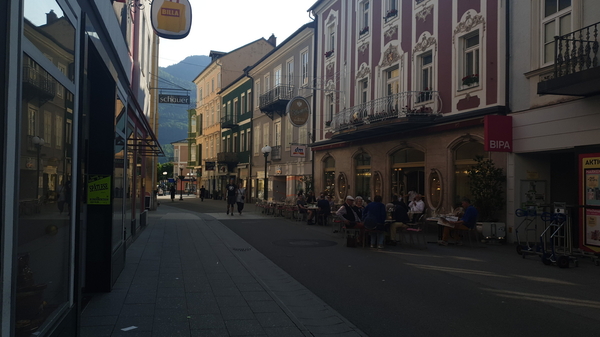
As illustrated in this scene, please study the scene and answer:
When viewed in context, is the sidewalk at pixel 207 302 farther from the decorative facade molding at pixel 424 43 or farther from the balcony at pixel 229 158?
the balcony at pixel 229 158

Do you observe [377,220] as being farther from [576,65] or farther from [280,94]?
[280,94]

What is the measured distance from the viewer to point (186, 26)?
39.8 feet

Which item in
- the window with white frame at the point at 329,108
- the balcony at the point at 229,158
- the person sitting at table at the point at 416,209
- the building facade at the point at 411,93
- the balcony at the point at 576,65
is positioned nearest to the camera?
the balcony at the point at 576,65

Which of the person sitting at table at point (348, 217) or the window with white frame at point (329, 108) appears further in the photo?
the window with white frame at point (329, 108)

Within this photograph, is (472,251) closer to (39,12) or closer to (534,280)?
(534,280)

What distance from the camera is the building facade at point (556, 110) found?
11234 mm

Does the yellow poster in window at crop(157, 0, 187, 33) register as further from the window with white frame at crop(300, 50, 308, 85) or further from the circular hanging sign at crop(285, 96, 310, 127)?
the window with white frame at crop(300, 50, 308, 85)

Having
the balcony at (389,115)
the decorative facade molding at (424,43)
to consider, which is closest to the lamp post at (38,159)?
the balcony at (389,115)

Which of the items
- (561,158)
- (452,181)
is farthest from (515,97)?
(452,181)

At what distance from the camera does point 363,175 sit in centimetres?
2373

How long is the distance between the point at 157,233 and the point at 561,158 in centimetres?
1252

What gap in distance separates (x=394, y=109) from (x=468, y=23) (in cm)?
436

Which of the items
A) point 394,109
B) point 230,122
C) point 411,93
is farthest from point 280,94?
point 411,93

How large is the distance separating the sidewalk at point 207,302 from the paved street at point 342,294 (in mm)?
14
